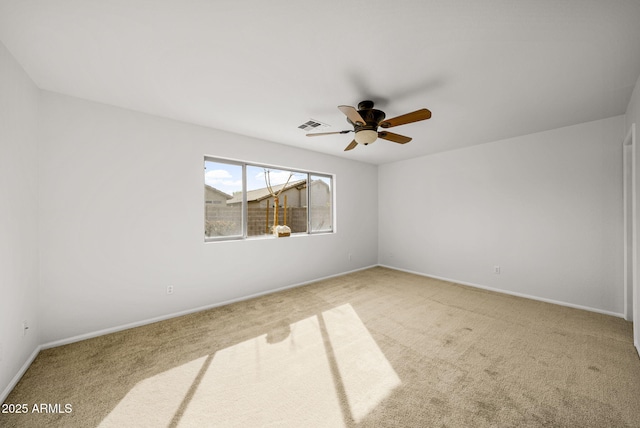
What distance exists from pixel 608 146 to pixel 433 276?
3.15 meters

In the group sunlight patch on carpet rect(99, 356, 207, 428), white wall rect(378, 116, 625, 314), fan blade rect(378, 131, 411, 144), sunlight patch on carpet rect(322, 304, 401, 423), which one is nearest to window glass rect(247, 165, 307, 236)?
sunlight patch on carpet rect(322, 304, 401, 423)

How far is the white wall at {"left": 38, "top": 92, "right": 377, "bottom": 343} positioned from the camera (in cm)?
242

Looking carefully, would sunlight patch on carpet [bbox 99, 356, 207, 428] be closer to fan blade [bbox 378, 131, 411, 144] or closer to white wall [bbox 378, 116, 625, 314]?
fan blade [bbox 378, 131, 411, 144]

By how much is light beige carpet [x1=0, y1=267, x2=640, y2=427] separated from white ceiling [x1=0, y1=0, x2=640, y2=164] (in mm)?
2555

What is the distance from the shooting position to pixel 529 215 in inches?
148

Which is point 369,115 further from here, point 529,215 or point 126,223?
point 529,215

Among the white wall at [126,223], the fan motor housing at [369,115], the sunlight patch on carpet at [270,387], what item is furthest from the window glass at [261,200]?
the fan motor housing at [369,115]

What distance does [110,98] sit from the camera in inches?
101

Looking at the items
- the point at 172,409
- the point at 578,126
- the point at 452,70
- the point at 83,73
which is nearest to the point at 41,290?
the point at 172,409

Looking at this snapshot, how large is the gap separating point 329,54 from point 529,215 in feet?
12.9

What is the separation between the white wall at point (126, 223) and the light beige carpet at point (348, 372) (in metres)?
0.34

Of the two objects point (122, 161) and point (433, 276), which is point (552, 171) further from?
point (122, 161)

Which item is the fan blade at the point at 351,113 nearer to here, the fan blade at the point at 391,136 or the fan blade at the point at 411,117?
the fan blade at the point at 411,117

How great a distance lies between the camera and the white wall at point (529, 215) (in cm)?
317
